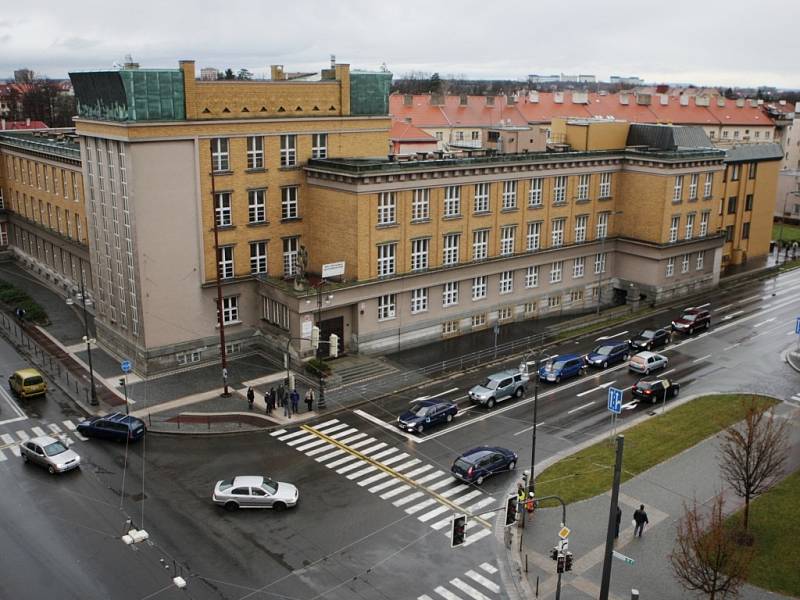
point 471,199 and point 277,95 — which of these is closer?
point 277,95

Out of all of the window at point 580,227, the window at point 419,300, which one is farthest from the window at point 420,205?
the window at point 580,227

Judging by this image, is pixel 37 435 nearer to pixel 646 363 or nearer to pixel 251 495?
pixel 251 495

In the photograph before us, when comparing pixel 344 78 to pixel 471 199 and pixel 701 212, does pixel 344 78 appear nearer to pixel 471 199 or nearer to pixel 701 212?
pixel 471 199

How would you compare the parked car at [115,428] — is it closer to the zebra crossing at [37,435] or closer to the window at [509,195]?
the zebra crossing at [37,435]

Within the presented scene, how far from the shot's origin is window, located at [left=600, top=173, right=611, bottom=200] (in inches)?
2596

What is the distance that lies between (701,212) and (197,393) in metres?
46.4

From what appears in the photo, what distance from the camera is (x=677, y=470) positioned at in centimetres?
3703

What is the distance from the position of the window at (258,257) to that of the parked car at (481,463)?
72.5 ft

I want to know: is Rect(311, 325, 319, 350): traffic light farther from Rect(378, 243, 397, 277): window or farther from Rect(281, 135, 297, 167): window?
Rect(281, 135, 297, 167): window

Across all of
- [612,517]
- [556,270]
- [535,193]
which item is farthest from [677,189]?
[612,517]

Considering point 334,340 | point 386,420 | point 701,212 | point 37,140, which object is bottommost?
point 386,420

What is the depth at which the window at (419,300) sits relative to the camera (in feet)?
182

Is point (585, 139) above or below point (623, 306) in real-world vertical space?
above

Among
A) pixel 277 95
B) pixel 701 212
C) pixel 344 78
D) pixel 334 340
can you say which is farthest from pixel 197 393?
pixel 701 212
